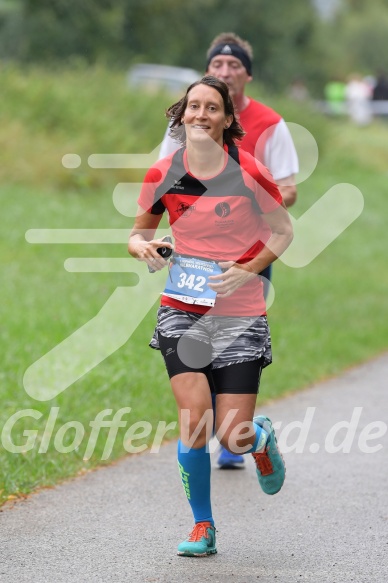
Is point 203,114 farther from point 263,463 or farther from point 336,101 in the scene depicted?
point 336,101

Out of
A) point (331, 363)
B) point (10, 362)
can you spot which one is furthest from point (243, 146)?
point (331, 363)

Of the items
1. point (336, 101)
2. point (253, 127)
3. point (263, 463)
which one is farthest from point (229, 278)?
point (336, 101)

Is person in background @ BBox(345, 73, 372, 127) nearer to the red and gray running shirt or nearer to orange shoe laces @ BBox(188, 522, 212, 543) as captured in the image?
the red and gray running shirt

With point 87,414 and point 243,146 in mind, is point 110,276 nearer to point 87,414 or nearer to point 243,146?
point 87,414

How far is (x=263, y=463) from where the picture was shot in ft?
19.2

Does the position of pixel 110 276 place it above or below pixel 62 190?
below

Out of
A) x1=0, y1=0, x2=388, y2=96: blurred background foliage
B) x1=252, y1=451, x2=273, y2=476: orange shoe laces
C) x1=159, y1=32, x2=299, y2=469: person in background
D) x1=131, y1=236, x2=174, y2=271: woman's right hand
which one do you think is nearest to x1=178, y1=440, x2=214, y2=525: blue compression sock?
x1=252, y1=451, x2=273, y2=476: orange shoe laces

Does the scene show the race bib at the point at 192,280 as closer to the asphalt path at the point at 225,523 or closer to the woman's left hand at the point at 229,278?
the woman's left hand at the point at 229,278

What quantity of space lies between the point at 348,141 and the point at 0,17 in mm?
17057

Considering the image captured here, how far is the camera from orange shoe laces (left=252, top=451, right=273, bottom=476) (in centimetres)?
583

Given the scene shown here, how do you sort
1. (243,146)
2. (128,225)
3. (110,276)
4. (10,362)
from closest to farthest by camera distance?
(243,146) → (10,362) → (110,276) → (128,225)

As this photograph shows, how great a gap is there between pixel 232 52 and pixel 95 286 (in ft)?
22.5

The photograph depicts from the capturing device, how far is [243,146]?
7.20 metres

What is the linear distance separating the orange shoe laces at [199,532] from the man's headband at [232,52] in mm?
3132
